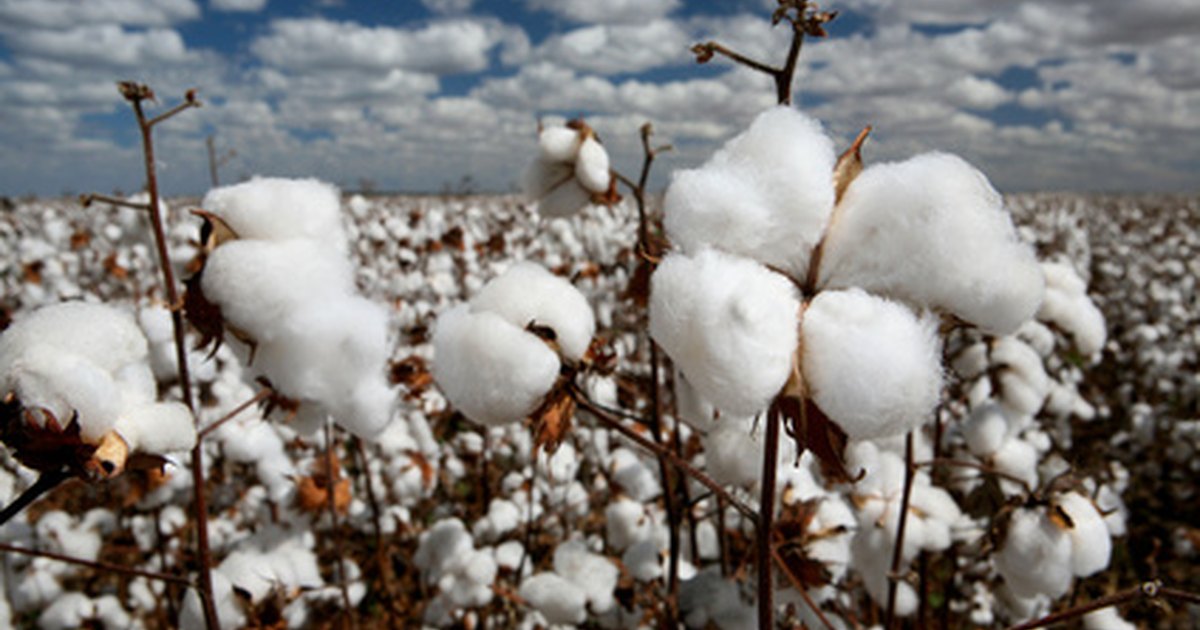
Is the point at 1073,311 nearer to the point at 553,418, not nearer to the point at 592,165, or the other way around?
the point at 592,165

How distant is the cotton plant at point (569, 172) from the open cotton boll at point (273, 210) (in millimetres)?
993

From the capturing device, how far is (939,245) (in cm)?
83

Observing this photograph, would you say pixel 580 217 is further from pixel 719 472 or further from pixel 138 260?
pixel 719 472

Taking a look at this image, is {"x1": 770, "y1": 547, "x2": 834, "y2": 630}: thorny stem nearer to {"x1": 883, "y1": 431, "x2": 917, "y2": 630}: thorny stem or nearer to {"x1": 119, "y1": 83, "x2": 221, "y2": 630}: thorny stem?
{"x1": 883, "y1": 431, "x2": 917, "y2": 630}: thorny stem

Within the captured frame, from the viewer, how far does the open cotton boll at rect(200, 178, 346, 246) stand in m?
1.27

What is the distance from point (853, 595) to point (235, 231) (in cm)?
271

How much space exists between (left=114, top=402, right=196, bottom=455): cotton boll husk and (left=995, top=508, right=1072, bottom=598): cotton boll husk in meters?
1.59

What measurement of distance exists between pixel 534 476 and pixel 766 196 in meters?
1.92

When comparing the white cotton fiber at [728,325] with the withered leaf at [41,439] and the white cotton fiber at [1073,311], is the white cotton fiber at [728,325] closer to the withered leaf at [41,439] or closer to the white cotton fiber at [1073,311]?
the withered leaf at [41,439]

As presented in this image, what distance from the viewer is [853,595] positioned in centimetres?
309

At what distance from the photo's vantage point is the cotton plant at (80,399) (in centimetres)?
92

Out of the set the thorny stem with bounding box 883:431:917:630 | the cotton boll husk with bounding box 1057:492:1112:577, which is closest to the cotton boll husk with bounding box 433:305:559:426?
the thorny stem with bounding box 883:431:917:630

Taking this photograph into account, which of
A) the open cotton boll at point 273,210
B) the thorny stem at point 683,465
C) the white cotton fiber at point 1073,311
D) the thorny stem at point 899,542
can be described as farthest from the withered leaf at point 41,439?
the white cotton fiber at point 1073,311

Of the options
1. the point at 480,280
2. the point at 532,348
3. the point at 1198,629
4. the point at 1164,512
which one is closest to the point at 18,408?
the point at 532,348
